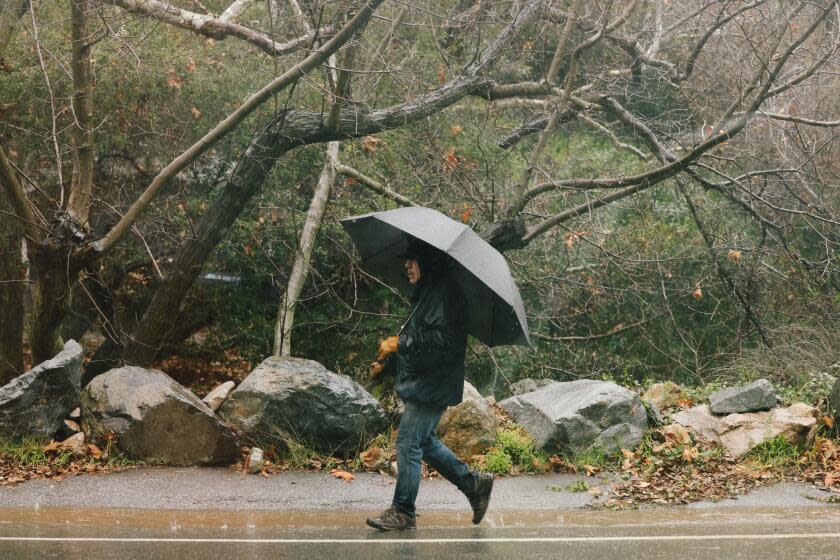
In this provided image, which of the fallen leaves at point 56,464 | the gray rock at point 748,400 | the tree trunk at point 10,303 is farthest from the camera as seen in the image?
the tree trunk at point 10,303

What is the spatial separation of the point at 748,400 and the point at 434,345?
4810 millimetres

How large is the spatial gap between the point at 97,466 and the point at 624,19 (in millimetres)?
7636

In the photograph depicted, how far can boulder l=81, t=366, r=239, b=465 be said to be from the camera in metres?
8.50

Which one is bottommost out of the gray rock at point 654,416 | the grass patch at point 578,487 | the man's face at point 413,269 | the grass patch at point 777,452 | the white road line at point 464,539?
the grass patch at point 578,487

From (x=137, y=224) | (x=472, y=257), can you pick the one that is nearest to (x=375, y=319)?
(x=137, y=224)

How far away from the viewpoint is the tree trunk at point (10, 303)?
37.6 feet

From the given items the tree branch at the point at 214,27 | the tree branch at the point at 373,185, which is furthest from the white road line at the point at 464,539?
A: the tree branch at the point at 214,27

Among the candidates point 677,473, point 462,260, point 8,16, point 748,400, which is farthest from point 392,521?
point 8,16

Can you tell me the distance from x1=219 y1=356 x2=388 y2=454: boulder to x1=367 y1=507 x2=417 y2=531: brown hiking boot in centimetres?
244

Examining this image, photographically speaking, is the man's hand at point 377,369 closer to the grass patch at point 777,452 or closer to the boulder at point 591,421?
the boulder at point 591,421

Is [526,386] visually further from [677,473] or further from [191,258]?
[191,258]

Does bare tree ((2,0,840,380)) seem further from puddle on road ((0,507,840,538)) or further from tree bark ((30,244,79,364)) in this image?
puddle on road ((0,507,840,538))

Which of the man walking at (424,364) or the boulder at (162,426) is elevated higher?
the man walking at (424,364)

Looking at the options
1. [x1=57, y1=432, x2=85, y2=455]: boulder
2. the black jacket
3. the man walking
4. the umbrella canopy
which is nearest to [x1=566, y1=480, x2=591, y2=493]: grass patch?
the man walking
